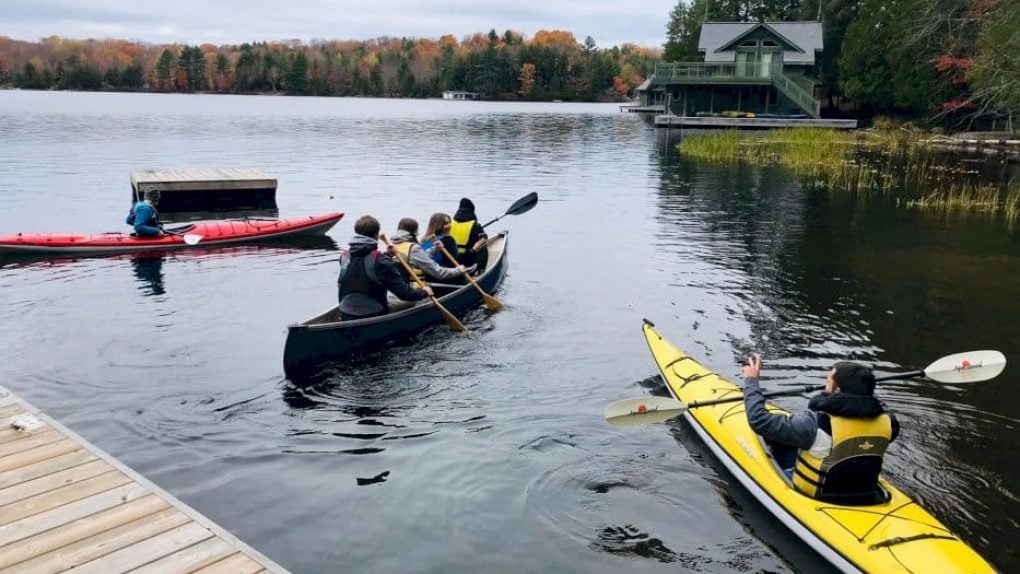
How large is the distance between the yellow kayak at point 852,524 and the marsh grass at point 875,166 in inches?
688

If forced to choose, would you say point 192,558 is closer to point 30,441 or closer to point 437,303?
point 30,441

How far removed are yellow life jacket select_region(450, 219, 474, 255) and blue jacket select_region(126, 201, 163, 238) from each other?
7.28m

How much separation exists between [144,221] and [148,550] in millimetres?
12829

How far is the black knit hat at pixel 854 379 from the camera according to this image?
5.75m

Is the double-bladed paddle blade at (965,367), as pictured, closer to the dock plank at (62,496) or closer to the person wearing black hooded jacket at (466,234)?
the dock plank at (62,496)

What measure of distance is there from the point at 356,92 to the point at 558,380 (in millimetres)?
139064

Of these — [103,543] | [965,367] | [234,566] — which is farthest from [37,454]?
[965,367]

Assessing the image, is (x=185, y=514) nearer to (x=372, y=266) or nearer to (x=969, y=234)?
(x=372, y=266)

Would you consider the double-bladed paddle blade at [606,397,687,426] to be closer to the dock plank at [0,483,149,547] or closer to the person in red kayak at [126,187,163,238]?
the dock plank at [0,483,149,547]

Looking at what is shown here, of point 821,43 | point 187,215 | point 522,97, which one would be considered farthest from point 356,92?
point 187,215

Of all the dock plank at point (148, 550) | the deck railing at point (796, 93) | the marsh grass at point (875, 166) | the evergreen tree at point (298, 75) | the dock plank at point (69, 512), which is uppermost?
the evergreen tree at point (298, 75)

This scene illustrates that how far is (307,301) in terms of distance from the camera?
13.4 meters

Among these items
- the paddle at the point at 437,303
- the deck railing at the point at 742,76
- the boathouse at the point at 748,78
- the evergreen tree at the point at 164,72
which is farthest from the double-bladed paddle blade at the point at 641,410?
the evergreen tree at the point at 164,72

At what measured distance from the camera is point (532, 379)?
9.91 m
